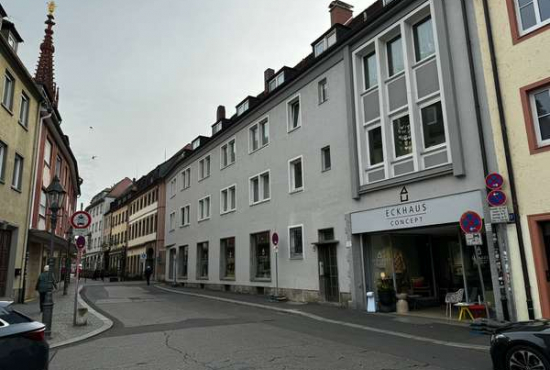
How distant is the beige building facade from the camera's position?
34.4 ft

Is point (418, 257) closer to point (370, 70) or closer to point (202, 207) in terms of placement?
point (370, 70)

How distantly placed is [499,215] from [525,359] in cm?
558

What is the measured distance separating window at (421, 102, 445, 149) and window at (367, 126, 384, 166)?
6.02 feet


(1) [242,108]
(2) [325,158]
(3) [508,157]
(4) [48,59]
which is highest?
(4) [48,59]

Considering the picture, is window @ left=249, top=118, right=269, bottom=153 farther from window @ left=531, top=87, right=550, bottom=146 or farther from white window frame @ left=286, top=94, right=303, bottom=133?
window @ left=531, top=87, right=550, bottom=146

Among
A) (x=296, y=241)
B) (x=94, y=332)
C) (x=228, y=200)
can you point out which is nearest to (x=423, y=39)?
(x=296, y=241)

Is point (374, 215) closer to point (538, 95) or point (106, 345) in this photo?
point (538, 95)

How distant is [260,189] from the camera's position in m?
23.6

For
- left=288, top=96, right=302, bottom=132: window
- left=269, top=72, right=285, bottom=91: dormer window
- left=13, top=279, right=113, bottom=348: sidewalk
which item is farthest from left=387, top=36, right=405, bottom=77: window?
left=13, top=279, right=113, bottom=348: sidewalk

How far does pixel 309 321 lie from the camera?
13.1 metres

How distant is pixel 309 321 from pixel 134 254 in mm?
43312

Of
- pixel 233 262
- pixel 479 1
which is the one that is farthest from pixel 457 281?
pixel 233 262

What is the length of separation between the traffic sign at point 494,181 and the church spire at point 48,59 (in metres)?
28.4

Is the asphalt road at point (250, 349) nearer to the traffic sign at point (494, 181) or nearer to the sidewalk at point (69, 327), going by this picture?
the sidewalk at point (69, 327)
